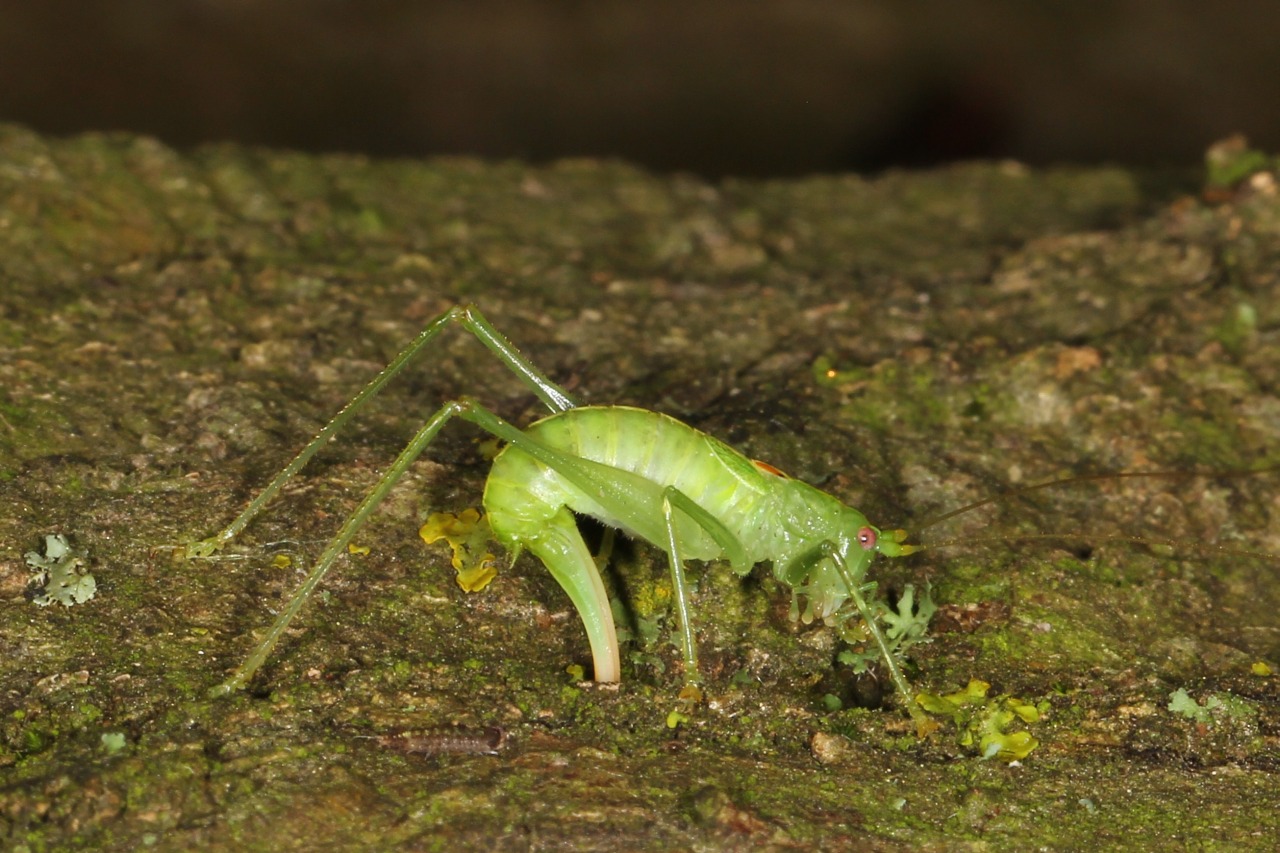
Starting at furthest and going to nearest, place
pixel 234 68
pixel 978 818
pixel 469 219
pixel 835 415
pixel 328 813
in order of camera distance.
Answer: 1. pixel 234 68
2. pixel 469 219
3. pixel 835 415
4. pixel 978 818
5. pixel 328 813

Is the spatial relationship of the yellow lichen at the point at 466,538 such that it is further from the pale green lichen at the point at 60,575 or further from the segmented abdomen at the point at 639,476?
the pale green lichen at the point at 60,575

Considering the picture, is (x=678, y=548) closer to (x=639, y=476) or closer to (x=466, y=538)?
(x=639, y=476)

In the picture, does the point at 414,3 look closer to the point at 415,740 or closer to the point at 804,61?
the point at 804,61

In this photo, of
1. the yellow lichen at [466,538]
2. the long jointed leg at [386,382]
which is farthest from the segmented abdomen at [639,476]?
the long jointed leg at [386,382]

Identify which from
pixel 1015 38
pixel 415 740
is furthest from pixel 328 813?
pixel 1015 38

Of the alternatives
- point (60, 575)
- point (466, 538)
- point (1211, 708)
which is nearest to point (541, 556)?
point (466, 538)

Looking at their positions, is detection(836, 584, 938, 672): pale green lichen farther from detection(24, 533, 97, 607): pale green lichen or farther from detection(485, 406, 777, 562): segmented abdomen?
detection(24, 533, 97, 607): pale green lichen
